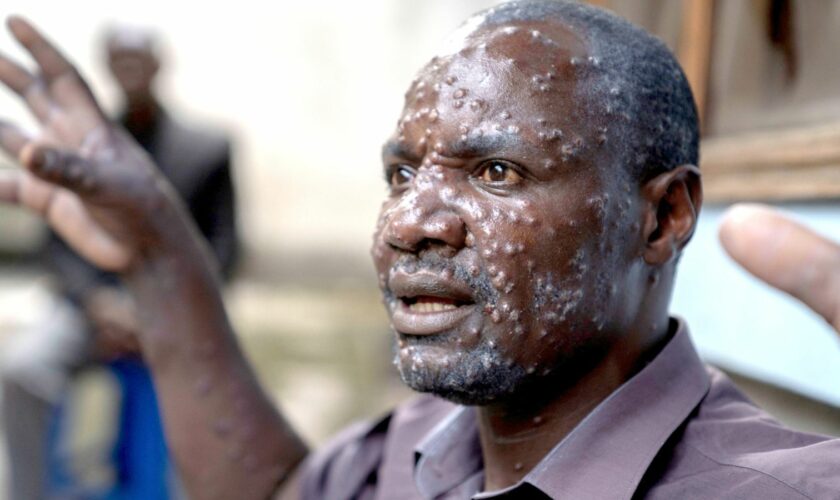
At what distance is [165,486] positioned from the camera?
350 cm

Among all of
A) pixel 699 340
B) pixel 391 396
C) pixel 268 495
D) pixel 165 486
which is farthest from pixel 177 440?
pixel 391 396

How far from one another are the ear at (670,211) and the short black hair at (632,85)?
24 millimetres

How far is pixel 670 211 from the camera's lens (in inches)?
57.1

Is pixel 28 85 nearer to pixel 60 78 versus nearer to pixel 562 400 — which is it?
pixel 60 78

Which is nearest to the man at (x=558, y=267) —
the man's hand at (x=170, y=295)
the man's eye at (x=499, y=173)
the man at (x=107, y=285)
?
the man's eye at (x=499, y=173)

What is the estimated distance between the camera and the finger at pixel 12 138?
181cm

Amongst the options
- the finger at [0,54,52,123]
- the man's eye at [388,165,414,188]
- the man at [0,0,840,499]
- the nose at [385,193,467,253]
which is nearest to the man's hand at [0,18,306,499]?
the finger at [0,54,52,123]

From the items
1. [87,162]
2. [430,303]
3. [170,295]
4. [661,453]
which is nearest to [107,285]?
[170,295]

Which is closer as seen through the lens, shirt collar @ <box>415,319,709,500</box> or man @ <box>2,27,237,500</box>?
shirt collar @ <box>415,319,709,500</box>

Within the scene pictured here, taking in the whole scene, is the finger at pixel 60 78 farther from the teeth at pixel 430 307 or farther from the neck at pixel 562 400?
the neck at pixel 562 400

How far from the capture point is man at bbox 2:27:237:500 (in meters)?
3.37

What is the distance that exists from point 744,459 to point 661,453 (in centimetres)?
12

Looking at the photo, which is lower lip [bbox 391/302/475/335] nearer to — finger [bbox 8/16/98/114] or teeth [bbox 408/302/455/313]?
teeth [bbox 408/302/455/313]

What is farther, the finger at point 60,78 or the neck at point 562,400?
the finger at point 60,78
